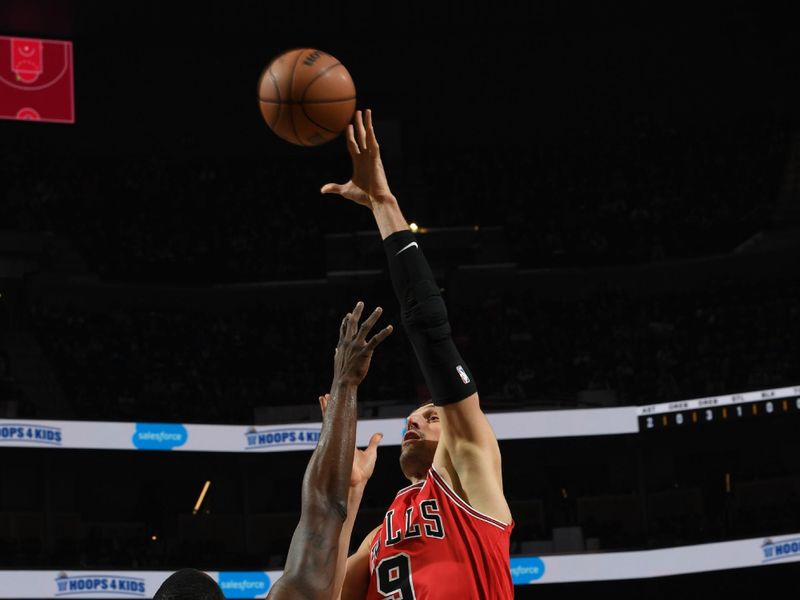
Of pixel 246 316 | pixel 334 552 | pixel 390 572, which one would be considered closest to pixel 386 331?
pixel 334 552

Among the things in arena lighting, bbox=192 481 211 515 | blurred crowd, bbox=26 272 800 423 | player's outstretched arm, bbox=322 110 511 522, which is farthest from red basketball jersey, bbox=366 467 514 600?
arena lighting, bbox=192 481 211 515

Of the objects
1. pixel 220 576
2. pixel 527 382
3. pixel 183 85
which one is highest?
pixel 183 85

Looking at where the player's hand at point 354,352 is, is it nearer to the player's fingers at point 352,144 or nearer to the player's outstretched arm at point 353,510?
the player's outstretched arm at point 353,510

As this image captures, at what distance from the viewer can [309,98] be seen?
441cm

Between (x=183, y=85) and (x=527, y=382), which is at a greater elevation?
(x=183, y=85)

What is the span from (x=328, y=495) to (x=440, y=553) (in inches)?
46.1

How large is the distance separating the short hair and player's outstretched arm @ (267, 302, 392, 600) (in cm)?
28

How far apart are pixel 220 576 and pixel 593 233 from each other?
34.0 ft

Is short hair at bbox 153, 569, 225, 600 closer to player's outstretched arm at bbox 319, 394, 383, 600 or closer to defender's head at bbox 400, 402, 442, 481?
player's outstretched arm at bbox 319, 394, 383, 600

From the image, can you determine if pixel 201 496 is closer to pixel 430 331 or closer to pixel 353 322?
pixel 430 331

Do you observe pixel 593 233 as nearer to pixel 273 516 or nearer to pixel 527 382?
pixel 527 382

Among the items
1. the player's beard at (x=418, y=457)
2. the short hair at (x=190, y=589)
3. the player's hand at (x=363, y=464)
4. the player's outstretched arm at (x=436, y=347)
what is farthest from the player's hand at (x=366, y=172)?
the short hair at (x=190, y=589)

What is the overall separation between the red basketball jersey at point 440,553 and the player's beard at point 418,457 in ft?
0.78

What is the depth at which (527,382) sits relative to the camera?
19.7 meters
